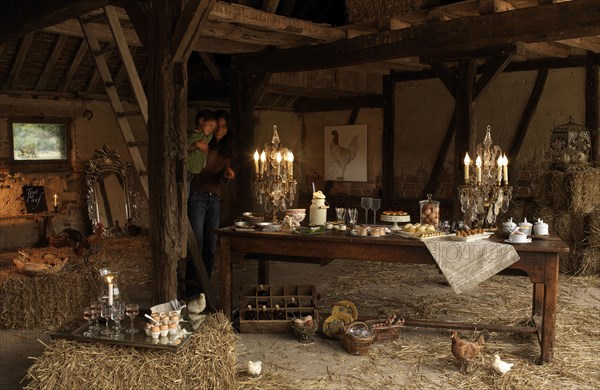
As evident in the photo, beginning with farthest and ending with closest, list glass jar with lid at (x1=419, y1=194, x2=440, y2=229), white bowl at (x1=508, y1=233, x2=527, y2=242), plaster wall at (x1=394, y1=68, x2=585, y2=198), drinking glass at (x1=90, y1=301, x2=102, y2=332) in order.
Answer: plaster wall at (x1=394, y1=68, x2=585, y2=198), glass jar with lid at (x1=419, y1=194, x2=440, y2=229), white bowl at (x1=508, y1=233, x2=527, y2=242), drinking glass at (x1=90, y1=301, x2=102, y2=332)

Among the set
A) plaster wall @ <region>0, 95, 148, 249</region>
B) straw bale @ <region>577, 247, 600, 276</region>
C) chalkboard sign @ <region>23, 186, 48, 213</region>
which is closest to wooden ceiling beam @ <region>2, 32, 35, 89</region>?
plaster wall @ <region>0, 95, 148, 249</region>

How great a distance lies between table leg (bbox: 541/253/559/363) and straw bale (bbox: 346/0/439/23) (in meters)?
3.10

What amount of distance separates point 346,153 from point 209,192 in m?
5.35

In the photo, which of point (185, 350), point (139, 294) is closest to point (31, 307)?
point (139, 294)

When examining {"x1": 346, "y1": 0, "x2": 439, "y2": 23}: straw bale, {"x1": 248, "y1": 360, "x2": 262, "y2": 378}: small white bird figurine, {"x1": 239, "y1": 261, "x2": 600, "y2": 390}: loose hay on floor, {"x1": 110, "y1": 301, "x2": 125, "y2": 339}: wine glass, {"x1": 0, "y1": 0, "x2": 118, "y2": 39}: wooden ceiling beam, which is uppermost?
{"x1": 346, "y1": 0, "x2": 439, "y2": 23}: straw bale

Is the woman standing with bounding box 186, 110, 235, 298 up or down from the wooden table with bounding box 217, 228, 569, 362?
up

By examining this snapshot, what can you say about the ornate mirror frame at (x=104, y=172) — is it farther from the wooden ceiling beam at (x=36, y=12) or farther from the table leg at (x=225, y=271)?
the table leg at (x=225, y=271)

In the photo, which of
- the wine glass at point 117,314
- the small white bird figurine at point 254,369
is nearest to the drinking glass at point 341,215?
the small white bird figurine at point 254,369

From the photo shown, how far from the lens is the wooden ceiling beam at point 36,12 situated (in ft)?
13.4

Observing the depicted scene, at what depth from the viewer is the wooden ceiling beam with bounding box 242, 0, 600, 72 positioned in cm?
501

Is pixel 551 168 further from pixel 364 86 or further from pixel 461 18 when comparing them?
pixel 364 86

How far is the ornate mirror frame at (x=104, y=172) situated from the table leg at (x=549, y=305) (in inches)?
230

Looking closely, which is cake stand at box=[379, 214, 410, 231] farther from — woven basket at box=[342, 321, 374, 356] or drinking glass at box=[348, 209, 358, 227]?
woven basket at box=[342, 321, 374, 356]

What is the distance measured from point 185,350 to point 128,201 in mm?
5388
